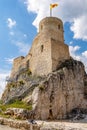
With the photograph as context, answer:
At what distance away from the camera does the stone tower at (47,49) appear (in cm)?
4172

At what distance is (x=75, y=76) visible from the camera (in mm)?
42250

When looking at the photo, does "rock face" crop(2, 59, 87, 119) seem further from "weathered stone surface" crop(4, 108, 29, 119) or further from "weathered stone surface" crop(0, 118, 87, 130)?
"weathered stone surface" crop(0, 118, 87, 130)

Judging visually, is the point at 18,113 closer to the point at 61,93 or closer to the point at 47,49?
the point at 61,93

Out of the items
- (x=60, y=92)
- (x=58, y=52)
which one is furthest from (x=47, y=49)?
(x=60, y=92)

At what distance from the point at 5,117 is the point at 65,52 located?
19.7 meters

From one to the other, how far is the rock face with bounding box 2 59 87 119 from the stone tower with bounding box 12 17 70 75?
6.22ft

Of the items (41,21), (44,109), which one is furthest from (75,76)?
(41,21)

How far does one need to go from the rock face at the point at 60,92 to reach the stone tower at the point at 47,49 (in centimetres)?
189

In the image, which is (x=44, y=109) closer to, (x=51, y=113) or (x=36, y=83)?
(x=51, y=113)

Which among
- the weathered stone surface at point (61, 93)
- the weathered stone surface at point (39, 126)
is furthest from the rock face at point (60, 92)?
the weathered stone surface at point (39, 126)

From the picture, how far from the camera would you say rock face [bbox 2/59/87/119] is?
1367 inches

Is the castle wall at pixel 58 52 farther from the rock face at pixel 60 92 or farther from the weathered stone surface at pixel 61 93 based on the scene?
the weathered stone surface at pixel 61 93

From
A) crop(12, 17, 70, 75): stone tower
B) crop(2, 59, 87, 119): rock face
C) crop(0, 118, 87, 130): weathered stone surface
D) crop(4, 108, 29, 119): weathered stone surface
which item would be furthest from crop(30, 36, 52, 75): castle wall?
crop(0, 118, 87, 130): weathered stone surface

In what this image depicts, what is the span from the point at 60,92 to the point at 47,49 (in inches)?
365
